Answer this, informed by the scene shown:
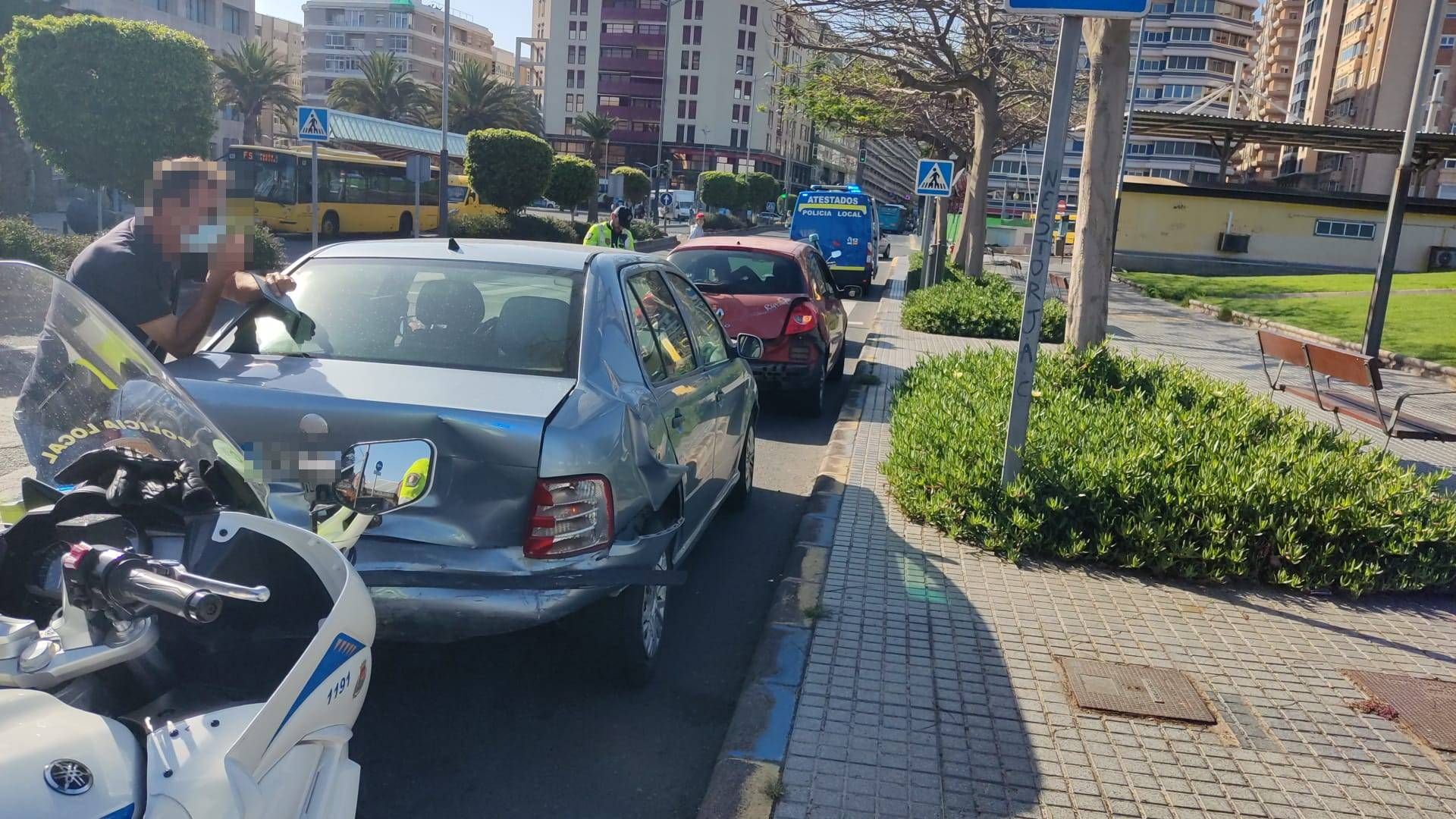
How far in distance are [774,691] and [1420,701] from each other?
2.59 meters

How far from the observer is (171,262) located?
163 inches

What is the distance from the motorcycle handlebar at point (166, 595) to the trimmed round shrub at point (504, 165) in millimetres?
30559

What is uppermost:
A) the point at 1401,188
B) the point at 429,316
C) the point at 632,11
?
the point at 632,11

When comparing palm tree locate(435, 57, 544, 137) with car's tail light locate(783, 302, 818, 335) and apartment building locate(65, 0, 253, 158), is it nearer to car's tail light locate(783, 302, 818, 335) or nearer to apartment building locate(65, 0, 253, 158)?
apartment building locate(65, 0, 253, 158)

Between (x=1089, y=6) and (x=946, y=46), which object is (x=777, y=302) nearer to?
(x=1089, y=6)

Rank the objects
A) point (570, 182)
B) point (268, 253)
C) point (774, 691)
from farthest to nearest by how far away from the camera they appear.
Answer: point (570, 182), point (268, 253), point (774, 691)

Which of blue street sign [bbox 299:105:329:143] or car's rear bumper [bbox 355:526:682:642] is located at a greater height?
blue street sign [bbox 299:105:329:143]

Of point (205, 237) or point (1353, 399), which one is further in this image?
point (1353, 399)

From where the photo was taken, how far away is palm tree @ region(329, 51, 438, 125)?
64562 millimetres

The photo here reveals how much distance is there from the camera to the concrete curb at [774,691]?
3.48 m

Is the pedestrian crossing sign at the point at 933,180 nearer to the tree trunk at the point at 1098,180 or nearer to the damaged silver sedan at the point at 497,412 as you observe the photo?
the tree trunk at the point at 1098,180

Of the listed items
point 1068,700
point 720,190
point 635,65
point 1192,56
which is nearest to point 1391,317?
point 1068,700

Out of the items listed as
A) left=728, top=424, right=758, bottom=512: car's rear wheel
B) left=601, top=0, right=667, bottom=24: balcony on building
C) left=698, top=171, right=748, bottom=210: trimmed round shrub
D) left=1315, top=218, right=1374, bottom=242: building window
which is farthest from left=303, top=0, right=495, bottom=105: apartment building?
left=728, top=424, right=758, bottom=512: car's rear wheel

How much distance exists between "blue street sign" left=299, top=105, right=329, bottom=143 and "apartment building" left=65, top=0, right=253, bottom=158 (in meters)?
37.7
